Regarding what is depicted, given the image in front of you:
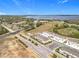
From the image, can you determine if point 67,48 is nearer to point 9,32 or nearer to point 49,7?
point 49,7

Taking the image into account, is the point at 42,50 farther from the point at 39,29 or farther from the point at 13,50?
the point at 13,50

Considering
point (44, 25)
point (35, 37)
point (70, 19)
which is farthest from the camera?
→ point (35, 37)

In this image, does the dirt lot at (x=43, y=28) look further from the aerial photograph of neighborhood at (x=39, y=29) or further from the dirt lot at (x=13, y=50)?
the dirt lot at (x=13, y=50)

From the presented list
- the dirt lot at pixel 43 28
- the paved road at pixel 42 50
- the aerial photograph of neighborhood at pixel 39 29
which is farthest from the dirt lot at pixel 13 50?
the dirt lot at pixel 43 28

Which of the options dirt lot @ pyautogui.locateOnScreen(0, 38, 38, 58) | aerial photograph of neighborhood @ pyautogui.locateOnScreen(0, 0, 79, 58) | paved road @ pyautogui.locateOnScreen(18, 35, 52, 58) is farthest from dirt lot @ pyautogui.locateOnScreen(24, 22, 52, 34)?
dirt lot @ pyautogui.locateOnScreen(0, 38, 38, 58)

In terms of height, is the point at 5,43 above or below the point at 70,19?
below

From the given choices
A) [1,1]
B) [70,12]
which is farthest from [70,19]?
[1,1]

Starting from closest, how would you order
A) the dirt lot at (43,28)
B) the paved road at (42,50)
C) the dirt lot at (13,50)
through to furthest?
the dirt lot at (13,50), the paved road at (42,50), the dirt lot at (43,28)
